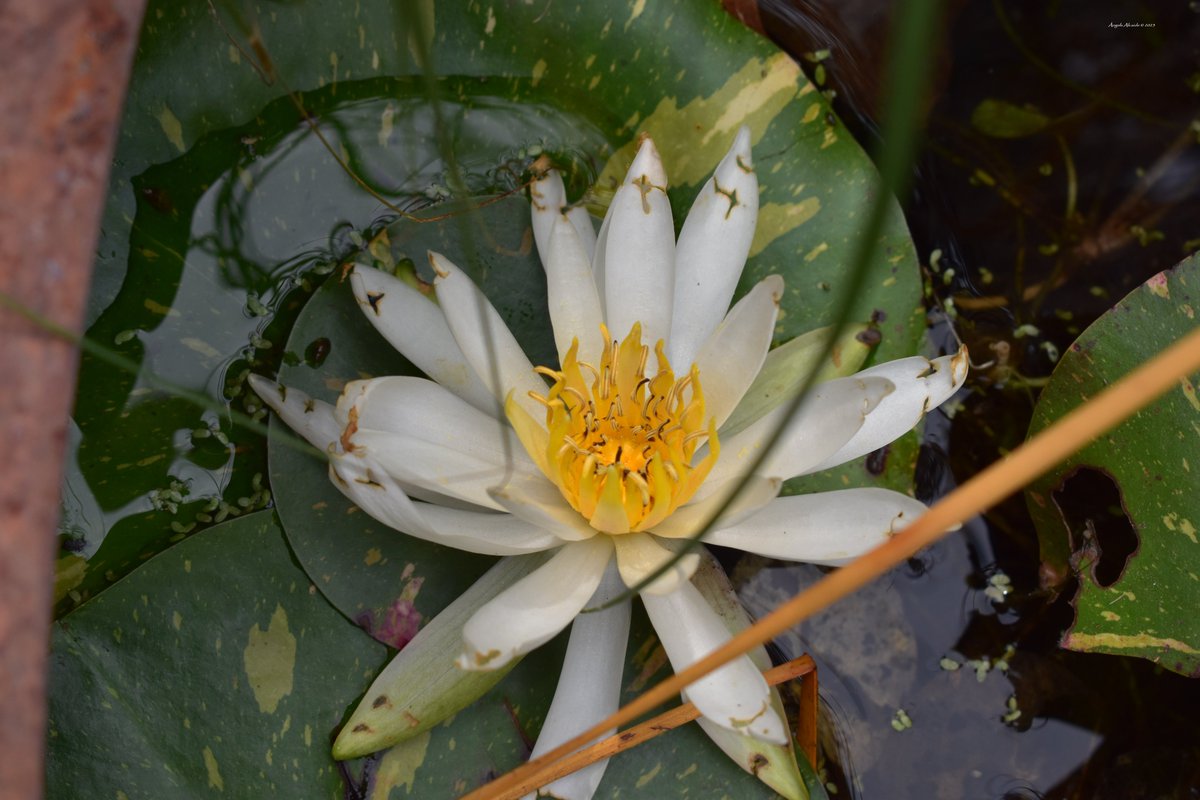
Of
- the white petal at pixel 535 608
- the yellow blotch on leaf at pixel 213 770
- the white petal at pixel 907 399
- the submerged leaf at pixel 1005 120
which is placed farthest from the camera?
the submerged leaf at pixel 1005 120

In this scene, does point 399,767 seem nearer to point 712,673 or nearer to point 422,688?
point 422,688

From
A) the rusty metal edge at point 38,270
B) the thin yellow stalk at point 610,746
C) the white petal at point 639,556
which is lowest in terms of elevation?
the thin yellow stalk at point 610,746

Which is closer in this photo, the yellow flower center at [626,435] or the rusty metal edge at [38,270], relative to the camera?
the rusty metal edge at [38,270]

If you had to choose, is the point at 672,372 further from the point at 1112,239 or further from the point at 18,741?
the point at 1112,239

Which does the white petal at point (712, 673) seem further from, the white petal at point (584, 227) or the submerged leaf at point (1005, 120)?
the submerged leaf at point (1005, 120)

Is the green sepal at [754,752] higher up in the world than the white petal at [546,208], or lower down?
lower down

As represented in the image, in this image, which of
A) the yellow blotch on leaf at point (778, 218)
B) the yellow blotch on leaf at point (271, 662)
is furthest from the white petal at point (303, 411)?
the yellow blotch on leaf at point (778, 218)

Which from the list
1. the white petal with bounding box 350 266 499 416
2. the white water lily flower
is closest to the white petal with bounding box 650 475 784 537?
the white water lily flower

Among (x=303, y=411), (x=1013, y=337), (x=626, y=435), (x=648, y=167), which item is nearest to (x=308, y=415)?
(x=303, y=411)
